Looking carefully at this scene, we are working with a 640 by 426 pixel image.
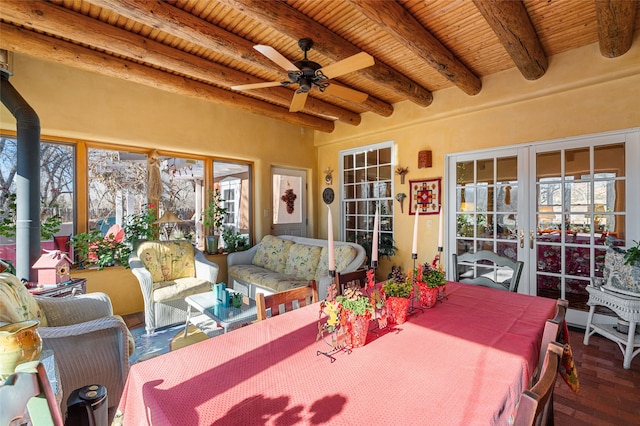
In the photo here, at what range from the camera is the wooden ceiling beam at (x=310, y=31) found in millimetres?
2170

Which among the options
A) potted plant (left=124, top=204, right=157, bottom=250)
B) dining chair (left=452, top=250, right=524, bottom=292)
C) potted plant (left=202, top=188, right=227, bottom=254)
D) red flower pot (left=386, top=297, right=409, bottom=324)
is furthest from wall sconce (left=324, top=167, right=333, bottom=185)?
red flower pot (left=386, top=297, right=409, bottom=324)

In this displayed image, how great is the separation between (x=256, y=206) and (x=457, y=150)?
3.18 metres

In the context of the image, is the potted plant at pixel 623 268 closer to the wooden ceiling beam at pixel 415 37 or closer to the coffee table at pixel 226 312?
the wooden ceiling beam at pixel 415 37

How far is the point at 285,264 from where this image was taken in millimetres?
4316

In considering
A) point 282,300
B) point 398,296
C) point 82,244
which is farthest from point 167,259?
point 398,296

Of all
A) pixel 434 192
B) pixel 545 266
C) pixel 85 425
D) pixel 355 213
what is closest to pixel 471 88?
pixel 434 192

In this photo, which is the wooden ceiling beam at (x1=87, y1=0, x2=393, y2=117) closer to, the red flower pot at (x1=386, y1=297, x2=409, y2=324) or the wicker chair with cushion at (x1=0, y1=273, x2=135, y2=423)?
the wicker chair with cushion at (x1=0, y1=273, x2=135, y2=423)

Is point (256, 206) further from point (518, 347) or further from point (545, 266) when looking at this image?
point (518, 347)

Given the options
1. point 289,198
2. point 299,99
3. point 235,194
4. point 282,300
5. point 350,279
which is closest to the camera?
point 282,300

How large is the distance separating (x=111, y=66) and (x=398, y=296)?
3.52 metres

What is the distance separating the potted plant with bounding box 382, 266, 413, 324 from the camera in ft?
4.90

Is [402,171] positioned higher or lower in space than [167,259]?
higher

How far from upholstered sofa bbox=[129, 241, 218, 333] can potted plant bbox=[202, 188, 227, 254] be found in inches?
19.1

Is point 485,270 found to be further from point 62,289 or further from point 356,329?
Result: point 62,289
